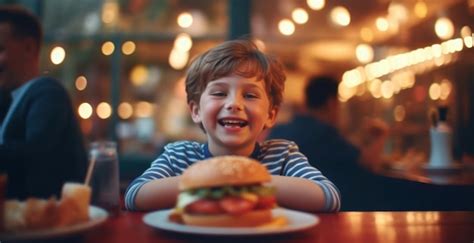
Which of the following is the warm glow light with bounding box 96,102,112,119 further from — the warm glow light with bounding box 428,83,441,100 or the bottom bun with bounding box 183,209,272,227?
the bottom bun with bounding box 183,209,272,227

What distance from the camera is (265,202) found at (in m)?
1.13

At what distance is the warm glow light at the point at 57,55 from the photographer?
526cm

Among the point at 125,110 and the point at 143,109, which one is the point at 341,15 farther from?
the point at 125,110

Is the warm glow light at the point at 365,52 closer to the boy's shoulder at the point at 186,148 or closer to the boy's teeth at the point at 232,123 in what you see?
the boy's shoulder at the point at 186,148

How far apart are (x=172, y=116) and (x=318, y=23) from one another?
2170mm

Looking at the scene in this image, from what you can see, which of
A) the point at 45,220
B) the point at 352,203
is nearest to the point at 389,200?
the point at 352,203

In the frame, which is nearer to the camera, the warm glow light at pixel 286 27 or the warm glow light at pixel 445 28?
the warm glow light at pixel 445 28

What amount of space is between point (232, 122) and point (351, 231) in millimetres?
502

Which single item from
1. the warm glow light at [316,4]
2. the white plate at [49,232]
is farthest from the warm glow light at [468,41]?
the white plate at [49,232]

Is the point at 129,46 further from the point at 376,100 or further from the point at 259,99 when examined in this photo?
the point at 259,99

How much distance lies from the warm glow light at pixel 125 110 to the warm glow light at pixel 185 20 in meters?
1.07

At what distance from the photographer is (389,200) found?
2.42 metres

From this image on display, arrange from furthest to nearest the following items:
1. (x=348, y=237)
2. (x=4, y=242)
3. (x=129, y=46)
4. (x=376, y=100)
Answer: (x=376, y=100)
(x=129, y=46)
(x=348, y=237)
(x=4, y=242)

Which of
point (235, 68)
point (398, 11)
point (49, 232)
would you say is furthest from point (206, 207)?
point (398, 11)
